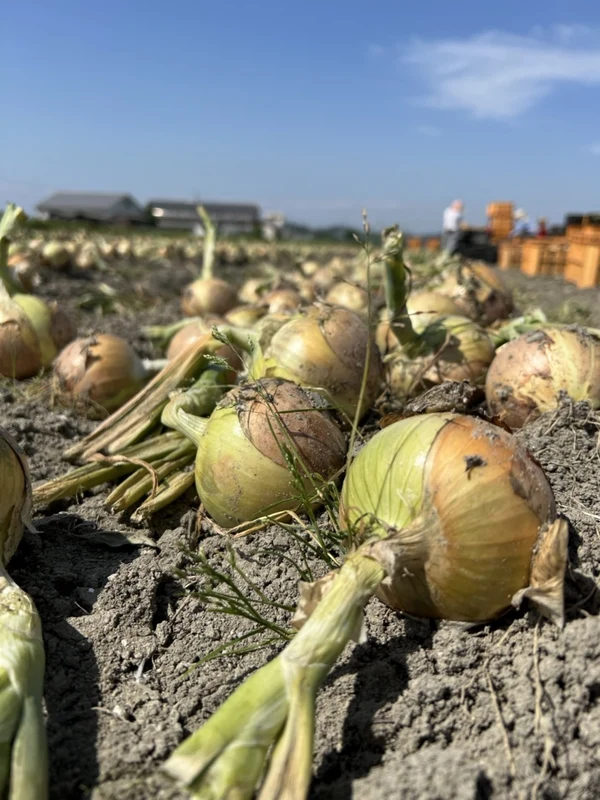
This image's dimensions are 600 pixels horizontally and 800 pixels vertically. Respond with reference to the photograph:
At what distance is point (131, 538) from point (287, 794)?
1.30 meters

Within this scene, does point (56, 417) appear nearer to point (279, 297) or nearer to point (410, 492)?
point (279, 297)

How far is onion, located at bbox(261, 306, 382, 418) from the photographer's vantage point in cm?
263

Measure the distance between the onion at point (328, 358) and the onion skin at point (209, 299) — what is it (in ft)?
11.1

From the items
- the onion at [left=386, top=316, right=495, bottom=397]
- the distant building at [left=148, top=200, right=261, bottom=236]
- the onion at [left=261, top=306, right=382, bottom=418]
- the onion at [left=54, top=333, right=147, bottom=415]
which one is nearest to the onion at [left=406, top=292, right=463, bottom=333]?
the onion at [left=386, top=316, right=495, bottom=397]

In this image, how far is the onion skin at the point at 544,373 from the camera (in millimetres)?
2498

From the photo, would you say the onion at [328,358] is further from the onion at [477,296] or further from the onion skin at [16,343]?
the onion skin at [16,343]

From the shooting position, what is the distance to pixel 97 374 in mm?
3568

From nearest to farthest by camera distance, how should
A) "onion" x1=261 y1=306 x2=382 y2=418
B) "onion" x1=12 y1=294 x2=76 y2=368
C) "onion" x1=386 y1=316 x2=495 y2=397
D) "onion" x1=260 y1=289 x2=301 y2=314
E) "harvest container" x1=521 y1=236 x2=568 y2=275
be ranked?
"onion" x1=261 y1=306 x2=382 y2=418
"onion" x1=386 y1=316 x2=495 y2=397
"onion" x1=12 y1=294 x2=76 y2=368
"onion" x1=260 y1=289 x2=301 y2=314
"harvest container" x1=521 y1=236 x2=568 y2=275

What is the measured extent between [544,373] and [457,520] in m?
1.30

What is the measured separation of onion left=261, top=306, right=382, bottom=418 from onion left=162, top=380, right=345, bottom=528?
34cm

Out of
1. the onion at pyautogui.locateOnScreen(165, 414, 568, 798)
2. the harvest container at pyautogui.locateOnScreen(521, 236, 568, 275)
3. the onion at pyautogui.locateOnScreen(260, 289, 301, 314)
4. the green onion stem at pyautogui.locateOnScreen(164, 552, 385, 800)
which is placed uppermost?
the harvest container at pyautogui.locateOnScreen(521, 236, 568, 275)

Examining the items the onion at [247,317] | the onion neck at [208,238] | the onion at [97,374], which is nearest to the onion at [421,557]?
the onion at [97,374]

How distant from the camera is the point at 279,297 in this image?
4996 millimetres

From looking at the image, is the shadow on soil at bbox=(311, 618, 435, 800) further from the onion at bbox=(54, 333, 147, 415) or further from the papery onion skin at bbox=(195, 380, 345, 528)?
the onion at bbox=(54, 333, 147, 415)
